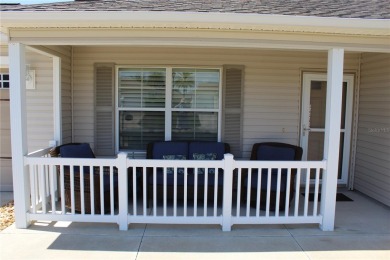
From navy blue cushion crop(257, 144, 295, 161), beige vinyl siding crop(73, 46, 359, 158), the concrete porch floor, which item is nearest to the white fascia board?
beige vinyl siding crop(73, 46, 359, 158)

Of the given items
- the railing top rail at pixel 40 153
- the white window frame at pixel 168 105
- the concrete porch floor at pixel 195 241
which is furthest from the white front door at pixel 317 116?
the railing top rail at pixel 40 153

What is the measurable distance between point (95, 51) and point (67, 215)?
2615mm

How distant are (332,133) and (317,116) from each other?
1849mm

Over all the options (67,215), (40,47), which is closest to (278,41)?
(40,47)

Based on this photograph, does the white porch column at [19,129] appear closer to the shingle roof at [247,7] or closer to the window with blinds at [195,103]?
the shingle roof at [247,7]

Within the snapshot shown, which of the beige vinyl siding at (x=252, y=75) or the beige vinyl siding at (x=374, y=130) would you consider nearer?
the beige vinyl siding at (x=374, y=130)

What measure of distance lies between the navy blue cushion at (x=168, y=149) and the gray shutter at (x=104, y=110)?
0.79 m

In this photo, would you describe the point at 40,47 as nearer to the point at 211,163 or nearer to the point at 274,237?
the point at 211,163

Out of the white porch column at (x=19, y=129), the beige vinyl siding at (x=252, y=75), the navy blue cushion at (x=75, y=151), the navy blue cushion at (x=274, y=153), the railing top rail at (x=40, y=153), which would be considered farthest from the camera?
the beige vinyl siding at (x=252, y=75)

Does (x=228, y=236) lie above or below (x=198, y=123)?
below

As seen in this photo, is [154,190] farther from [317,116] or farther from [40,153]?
[317,116]

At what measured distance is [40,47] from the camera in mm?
3906

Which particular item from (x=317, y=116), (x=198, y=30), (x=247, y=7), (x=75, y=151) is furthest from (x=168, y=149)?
(x=317, y=116)

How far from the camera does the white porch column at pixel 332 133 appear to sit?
3.60m
